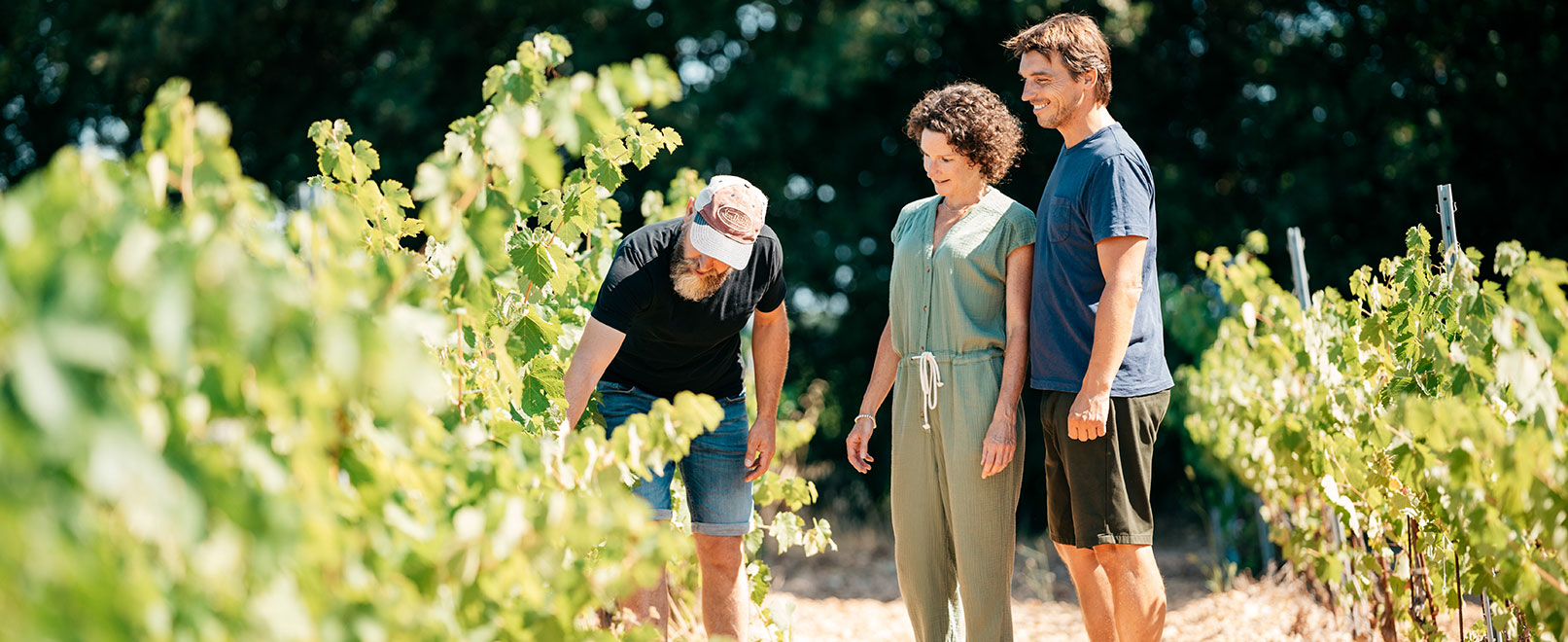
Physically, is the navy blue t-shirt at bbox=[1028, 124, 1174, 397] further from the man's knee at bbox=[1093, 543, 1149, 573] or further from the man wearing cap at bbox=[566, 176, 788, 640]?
the man wearing cap at bbox=[566, 176, 788, 640]

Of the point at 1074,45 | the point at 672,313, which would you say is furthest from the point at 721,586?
the point at 1074,45

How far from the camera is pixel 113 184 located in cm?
109

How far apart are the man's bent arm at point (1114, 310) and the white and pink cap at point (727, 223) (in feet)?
2.52

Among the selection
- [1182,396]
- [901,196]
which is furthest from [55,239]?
[901,196]

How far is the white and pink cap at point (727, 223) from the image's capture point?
261 cm

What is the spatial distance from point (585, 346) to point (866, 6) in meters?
5.50

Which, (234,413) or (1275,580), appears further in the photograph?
(1275,580)

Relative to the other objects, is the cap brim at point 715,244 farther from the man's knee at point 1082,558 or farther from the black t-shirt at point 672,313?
the man's knee at point 1082,558

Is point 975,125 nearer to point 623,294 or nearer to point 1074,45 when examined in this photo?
point 1074,45

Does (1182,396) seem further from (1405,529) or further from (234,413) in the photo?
(234,413)

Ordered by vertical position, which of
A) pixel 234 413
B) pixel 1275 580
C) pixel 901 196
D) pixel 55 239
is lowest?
pixel 1275 580

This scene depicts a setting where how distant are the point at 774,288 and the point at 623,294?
0.49 m

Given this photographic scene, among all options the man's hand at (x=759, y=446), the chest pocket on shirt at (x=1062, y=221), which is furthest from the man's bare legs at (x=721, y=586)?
the chest pocket on shirt at (x=1062, y=221)

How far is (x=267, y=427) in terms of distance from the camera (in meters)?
1.14
